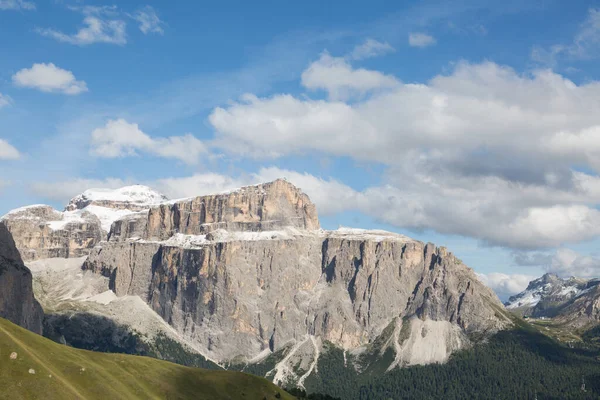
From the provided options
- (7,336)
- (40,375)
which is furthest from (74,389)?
(7,336)

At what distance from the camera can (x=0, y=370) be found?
179125mm

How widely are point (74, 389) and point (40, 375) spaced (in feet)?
35.5

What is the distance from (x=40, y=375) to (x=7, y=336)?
57.0ft

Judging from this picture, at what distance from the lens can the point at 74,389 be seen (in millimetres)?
190625

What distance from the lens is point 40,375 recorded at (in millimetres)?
183750

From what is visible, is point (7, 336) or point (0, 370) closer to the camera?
point (0, 370)

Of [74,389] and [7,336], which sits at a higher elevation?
[7,336]

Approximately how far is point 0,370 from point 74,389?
66.0 ft

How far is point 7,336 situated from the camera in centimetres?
19325

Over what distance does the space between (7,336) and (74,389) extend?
75.5ft

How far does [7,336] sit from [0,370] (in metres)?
15.7

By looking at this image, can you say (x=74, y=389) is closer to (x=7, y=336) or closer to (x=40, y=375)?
(x=40, y=375)
